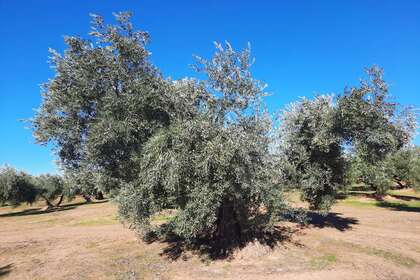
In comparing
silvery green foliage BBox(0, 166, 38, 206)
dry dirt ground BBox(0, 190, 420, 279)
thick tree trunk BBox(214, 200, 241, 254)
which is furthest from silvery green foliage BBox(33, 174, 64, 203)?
thick tree trunk BBox(214, 200, 241, 254)

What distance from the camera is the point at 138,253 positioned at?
20125 millimetres

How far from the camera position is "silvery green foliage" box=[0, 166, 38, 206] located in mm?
55750

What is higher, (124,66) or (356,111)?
(124,66)

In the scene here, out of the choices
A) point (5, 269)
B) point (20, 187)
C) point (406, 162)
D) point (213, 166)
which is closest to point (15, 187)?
point (20, 187)

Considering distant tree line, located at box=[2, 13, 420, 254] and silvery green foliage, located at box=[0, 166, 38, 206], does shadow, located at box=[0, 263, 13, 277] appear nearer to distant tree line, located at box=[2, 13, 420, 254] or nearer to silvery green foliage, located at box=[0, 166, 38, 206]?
distant tree line, located at box=[2, 13, 420, 254]

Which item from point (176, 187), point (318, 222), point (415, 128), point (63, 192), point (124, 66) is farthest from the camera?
point (63, 192)

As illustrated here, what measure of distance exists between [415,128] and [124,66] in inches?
665

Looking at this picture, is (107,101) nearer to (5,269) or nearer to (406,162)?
(5,269)

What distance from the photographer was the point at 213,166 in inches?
563

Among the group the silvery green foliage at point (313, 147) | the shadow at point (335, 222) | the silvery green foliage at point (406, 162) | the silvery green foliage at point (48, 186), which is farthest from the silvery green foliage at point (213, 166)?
the silvery green foliage at point (48, 186)

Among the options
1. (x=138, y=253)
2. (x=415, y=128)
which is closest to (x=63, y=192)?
(x=138, y=253)

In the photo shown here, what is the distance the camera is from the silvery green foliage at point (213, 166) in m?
14.4

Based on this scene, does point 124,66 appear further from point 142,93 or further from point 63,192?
point 63,192

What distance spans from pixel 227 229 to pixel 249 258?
2.07 m
